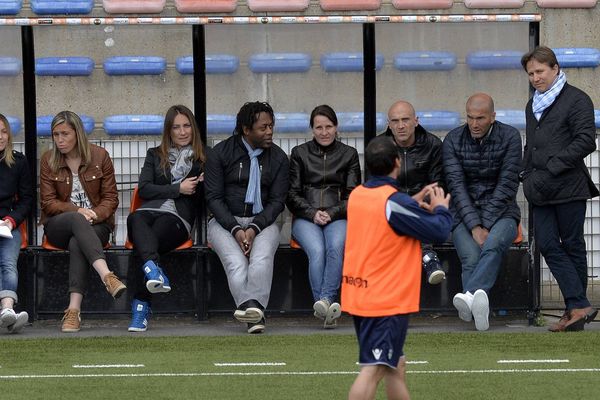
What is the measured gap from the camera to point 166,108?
11461 millimetres

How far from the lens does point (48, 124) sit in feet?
36.3

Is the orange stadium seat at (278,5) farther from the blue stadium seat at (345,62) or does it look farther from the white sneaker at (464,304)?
the white sneaker at (464,304)

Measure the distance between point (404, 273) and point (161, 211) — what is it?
13.5 feet

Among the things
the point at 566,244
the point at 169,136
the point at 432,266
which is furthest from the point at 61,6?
the point at 566,244

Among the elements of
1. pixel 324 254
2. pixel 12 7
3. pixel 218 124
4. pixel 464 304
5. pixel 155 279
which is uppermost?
pixel 12 7

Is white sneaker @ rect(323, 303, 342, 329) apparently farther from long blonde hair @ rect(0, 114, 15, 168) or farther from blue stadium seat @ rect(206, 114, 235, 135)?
long blonde hair @ rect(0, 114, 15, 168)

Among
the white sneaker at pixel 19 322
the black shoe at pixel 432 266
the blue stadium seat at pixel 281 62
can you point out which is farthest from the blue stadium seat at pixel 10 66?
the black shoe at pixel 432 266

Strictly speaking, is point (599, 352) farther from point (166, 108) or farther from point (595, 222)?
point (166, 108)

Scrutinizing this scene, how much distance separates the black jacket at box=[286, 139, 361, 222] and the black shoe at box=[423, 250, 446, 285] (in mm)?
746

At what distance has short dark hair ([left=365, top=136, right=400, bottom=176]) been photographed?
6602mm

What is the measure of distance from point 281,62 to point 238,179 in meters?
1.14

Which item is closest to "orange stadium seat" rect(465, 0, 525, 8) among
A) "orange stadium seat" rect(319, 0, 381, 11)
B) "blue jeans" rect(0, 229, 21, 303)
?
"orange stadium seat" rect(319, 0, 381, 11)

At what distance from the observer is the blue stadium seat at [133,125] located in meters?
11.1

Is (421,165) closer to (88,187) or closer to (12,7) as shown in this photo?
(88,187)
